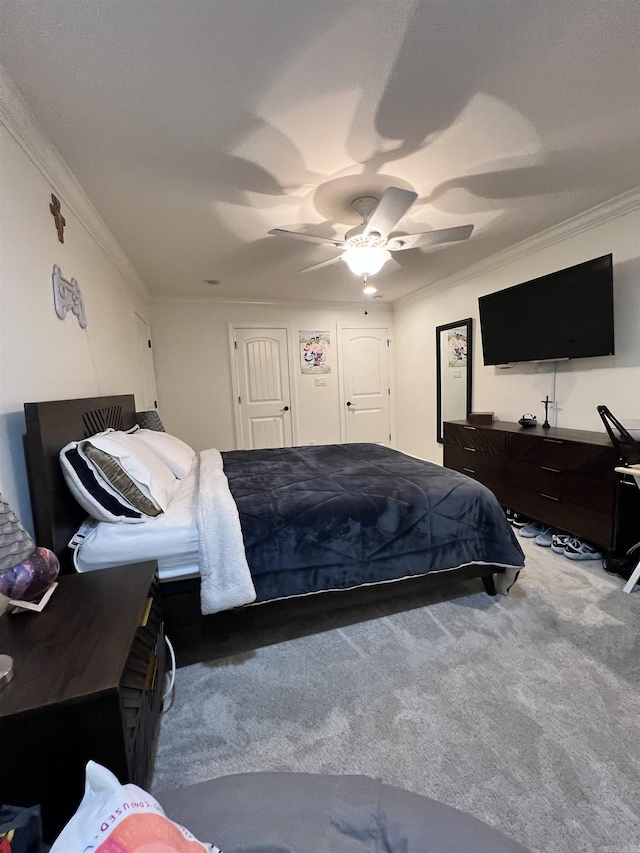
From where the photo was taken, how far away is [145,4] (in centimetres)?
110

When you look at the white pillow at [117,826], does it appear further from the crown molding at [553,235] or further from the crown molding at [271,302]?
the crown molding at [271,302]

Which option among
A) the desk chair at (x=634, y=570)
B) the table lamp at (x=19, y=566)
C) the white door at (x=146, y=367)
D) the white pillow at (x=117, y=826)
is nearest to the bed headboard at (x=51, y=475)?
the table lamp at (x=19, y=566)

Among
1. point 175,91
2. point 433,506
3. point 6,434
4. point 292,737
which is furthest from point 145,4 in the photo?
point 292,737

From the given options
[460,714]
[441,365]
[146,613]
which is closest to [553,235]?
[441,365]

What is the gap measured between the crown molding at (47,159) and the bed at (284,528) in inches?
44.3

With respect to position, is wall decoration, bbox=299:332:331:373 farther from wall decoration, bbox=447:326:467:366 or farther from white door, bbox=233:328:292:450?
wall decoration, bbox=447:326:467:366

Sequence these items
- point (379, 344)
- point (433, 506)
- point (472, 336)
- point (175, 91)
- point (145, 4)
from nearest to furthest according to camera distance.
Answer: point (145, 4) → point (175, 91) → point (433, 506) → point (472, 336) → point (379, 344)

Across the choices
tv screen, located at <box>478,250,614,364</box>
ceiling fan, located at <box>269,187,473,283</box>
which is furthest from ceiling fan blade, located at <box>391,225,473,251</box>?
tv screen, located at <box>478,250,614,364</box>

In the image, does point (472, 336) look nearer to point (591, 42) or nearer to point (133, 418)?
point (591, 42)

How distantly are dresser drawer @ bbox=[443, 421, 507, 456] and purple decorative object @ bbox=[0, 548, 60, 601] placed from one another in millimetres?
3200

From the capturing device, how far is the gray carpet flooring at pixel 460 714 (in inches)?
43.0

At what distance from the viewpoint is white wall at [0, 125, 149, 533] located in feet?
4.50

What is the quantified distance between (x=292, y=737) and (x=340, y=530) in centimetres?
82

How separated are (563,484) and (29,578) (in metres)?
3.08
